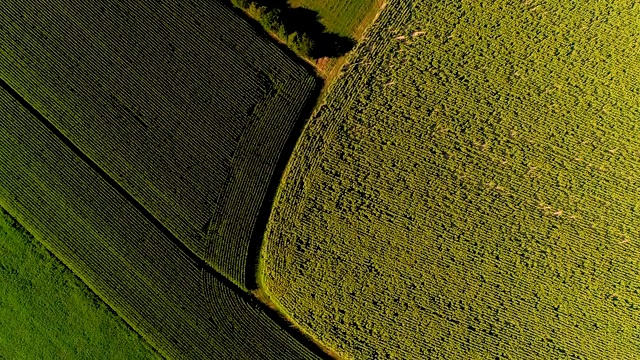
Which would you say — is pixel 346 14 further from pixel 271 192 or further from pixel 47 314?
pixel 47 314

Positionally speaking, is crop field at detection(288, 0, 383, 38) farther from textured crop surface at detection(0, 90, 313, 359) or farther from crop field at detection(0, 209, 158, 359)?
crop field at detection(0, 209, 158, 359)

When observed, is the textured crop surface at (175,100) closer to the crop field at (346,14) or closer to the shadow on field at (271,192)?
the shadow on field at (271,192)

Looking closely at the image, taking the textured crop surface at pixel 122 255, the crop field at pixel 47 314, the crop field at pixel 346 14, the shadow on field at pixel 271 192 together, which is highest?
the crop field at pixel 346 14

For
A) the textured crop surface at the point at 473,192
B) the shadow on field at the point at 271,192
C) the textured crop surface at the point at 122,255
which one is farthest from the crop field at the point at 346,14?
the textured crop surface at the point at 122,255

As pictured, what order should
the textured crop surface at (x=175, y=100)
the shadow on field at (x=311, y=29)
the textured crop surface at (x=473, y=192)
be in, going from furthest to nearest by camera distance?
the textured crop surface at (x=175, y=100)
the shadow on field at (x=311, y=29)
the textured crop surface at (x=473, y=192)

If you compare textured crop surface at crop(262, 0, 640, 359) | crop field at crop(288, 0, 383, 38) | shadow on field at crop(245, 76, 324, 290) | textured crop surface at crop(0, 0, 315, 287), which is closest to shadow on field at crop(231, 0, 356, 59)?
crop field at crop(288, 0, 383, 38)

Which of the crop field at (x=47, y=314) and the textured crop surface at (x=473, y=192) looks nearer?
the textured crop surface at (x=473, y=192)

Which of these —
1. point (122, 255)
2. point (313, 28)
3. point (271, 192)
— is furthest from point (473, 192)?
point (122, 255)
